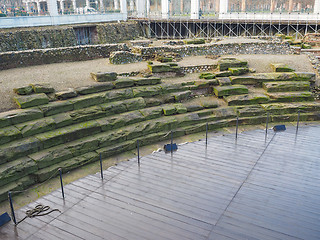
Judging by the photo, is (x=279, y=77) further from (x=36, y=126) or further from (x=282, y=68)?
(x=36, y=126)

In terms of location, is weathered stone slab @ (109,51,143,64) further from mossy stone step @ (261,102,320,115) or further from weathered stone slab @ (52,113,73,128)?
mossy stone step @ (261,102,320,115)

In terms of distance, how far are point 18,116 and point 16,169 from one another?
1.91 m

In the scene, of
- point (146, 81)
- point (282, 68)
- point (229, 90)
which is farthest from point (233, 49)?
point (146, 81)

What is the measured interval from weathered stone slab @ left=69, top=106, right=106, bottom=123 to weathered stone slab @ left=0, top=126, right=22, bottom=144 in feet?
5.95

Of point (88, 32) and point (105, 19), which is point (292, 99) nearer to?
point (88, 32)

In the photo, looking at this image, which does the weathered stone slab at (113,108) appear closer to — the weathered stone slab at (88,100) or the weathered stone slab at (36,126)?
the weathered stone slab at (88,100)

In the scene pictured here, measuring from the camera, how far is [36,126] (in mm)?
9578

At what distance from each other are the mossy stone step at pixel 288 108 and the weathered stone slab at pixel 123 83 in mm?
5611

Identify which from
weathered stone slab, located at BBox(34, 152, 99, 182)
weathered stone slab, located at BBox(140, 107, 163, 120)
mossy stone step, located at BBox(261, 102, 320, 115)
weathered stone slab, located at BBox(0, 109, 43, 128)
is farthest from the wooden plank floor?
mossy stone step, located at BBox(261, 102, 320, 115)

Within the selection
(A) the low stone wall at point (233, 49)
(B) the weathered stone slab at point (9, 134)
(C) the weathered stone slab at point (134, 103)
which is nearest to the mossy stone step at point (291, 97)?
(C) the weathered stone slab at point (134, 103)

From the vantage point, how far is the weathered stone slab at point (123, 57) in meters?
16.3

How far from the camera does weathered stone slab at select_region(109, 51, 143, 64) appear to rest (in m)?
16.3

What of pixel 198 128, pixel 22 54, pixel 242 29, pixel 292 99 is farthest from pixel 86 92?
pixel 242 29

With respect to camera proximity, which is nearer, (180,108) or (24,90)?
(24,90)
